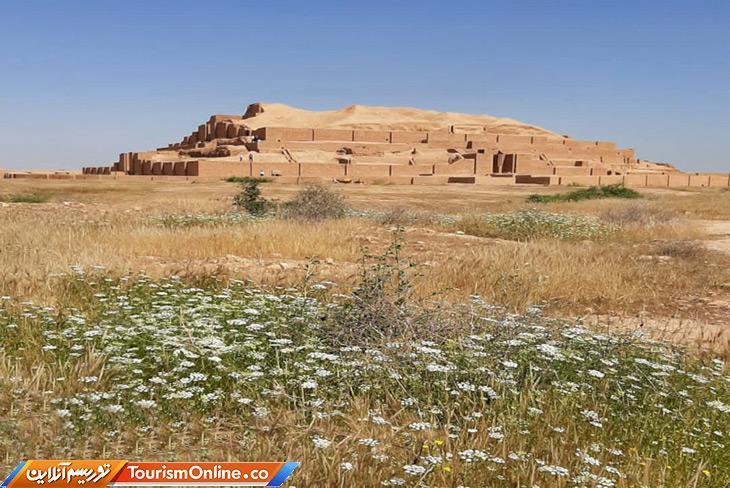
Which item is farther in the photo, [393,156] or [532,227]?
[393,156]

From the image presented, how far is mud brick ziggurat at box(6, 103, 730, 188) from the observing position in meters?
38.5

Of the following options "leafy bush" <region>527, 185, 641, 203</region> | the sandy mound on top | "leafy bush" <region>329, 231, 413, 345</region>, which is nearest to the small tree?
"leafy bush" <region>329, 231, 413, 345</region>

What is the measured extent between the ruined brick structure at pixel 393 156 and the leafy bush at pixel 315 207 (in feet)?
60.4

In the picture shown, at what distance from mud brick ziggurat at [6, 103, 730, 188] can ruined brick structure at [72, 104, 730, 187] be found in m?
0.08

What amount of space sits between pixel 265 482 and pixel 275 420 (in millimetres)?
505

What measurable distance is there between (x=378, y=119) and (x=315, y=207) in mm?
57499

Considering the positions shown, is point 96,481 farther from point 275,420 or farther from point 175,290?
point 175,290

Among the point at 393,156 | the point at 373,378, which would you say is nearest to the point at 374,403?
the point at 373,378

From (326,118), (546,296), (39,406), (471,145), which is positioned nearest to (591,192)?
(546,296)

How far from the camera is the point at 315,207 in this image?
12359 millimetres

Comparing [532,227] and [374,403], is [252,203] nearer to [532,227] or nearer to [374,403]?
[532,227]

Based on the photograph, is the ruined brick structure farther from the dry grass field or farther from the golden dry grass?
the dry grass field

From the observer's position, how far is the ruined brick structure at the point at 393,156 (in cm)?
3850

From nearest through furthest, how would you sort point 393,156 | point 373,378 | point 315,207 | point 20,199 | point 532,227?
point 373,378 < point 532,227 < point 315,207 < point 20,199 < point 393,156
